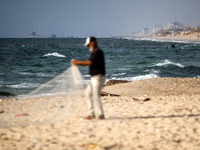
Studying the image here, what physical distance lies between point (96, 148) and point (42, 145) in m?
1.07

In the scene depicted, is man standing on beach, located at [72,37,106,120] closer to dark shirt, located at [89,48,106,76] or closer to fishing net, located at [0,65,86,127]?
dark shirt, located at [89,48,106,76]

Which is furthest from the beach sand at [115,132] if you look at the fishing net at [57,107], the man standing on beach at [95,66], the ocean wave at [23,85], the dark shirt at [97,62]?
the ocean wave at [23,85]

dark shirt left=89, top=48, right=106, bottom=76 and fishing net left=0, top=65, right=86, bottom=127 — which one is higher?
dark shirt left=89, top=48, right=106, bottom=76

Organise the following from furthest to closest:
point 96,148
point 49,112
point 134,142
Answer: point 49,112 → point 134,142 → point 96,148

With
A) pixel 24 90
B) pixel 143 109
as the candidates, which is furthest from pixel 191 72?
pixel 143 109

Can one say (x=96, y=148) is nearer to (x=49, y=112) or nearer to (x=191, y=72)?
(x=49, y=112)

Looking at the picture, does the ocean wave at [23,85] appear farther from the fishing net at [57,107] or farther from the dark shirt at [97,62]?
the dark shirt at [97,62]

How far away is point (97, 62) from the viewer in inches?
237

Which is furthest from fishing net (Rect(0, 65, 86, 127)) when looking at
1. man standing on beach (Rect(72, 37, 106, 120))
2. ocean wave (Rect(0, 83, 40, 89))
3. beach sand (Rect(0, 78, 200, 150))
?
ocean wave (Rect(0, 83, 40, 89))

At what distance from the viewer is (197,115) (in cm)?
730

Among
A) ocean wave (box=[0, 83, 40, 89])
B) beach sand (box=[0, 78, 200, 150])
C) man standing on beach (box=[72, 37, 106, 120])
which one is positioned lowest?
ocean wave (box=[0, 83, 40, 89])

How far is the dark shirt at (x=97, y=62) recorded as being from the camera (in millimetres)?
5965

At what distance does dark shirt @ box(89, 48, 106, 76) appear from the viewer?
5.96 meters

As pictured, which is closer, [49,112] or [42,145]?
[42,145]
